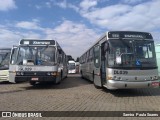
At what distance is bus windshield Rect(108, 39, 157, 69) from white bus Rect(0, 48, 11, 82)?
11.3 metres

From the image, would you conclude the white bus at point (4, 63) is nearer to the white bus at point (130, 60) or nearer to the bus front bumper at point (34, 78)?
the bus front bumper at point (34, 78)

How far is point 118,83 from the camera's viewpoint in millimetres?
11531

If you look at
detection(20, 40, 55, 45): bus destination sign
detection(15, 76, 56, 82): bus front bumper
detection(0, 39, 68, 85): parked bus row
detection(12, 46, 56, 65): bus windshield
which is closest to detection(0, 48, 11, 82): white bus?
detection(0, 39, 68, 85): parked bus row

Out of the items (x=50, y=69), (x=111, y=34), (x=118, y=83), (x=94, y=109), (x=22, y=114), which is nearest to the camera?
(x=22, y=114)

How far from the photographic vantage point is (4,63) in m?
20.6

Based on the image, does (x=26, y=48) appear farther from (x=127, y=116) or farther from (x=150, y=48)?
(x=127, y=116)

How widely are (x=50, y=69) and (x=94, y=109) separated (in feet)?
23.4

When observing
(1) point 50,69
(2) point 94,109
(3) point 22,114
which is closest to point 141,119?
(2) point 94,109

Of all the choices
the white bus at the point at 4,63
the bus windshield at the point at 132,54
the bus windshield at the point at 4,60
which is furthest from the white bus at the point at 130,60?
the bus windshield at the point at 4,60

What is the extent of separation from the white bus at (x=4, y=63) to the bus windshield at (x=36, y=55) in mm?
5376

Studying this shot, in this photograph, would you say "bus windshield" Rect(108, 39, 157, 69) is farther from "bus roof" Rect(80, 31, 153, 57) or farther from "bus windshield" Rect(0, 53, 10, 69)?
"bus windshield" Rect(0, 53, 10, 69)

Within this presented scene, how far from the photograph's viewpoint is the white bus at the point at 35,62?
15.0 m

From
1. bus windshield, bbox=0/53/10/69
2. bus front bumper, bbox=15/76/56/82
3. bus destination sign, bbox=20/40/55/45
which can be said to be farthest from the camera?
bus windshield, bbox=0/53/10/69

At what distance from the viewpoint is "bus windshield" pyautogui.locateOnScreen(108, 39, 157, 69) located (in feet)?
38.3
